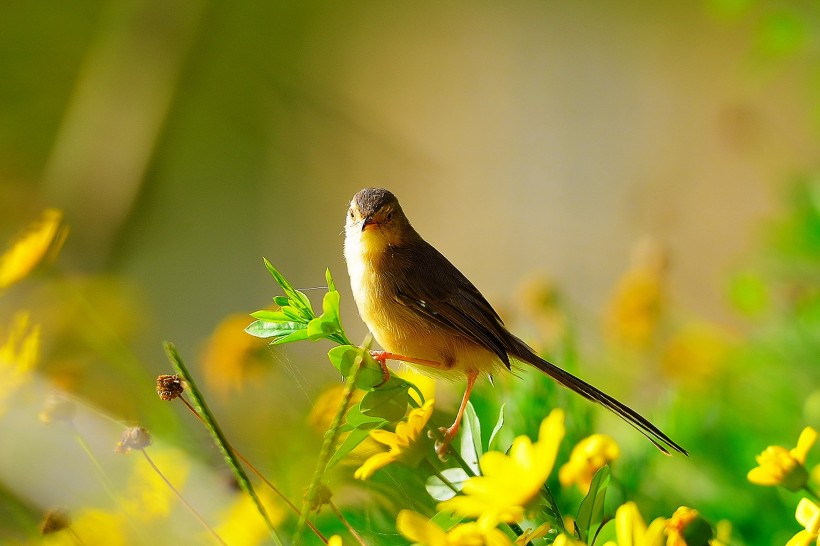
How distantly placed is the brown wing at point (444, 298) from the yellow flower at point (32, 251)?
395mm

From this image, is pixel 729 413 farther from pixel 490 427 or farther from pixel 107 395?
pixel 107 395

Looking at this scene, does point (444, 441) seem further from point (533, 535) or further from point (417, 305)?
point (417, 305)

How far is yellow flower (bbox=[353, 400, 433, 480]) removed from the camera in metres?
0.43

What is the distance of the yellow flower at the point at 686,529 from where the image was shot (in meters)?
0.40

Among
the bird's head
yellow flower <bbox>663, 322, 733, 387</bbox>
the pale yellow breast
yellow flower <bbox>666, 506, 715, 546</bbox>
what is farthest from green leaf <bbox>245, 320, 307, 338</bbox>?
yellow flower <bbox>663, 322, 733, 387</bbox>

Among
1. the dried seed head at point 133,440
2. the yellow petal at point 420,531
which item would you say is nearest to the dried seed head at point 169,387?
the dried seed head at point 133,440

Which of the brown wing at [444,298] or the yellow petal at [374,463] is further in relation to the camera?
the brown wing at [444,298]

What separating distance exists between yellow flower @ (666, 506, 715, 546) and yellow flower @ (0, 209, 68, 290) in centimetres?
38

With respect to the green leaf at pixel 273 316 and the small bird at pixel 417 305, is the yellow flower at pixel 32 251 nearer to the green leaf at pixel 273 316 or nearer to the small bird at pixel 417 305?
the green leaf at pixel 273 316

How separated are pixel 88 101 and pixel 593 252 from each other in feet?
6.32

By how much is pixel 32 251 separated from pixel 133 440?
163 millimetres

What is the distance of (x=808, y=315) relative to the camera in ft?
3.50

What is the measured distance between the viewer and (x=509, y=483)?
15.4 inches

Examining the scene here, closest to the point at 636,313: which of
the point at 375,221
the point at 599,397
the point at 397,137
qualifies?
the point at 375,221
